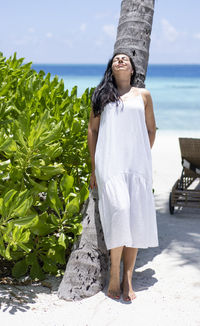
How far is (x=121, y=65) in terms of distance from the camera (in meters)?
3.65

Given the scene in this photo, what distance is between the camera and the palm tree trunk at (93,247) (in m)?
3.64

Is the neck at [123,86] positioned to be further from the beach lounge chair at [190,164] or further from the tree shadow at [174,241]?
the beach lounge chair at [190,164]

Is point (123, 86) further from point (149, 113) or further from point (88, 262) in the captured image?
point (88, 262)

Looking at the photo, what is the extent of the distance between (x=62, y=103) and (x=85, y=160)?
549 millimetres

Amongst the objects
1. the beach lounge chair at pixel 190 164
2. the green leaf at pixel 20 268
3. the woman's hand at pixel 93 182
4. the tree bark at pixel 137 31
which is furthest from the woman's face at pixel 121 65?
the beach lounge chair at pixel 190 164

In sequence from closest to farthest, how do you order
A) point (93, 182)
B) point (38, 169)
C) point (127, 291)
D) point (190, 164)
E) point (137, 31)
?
point (38, 169), point (127, 291), point (93, 182), point (137, 31), point (190, 164)

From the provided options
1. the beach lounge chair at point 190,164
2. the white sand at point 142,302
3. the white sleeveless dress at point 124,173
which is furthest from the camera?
the beach lounge chair at point 190,164

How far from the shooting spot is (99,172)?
3.60 meters

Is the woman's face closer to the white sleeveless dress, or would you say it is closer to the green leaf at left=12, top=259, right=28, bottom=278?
the white sleeveless dress

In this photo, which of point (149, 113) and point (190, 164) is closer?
point (149, 113)

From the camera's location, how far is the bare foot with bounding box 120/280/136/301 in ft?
11.7

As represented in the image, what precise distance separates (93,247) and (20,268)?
638mm

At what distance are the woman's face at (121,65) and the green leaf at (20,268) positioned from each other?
1.71m

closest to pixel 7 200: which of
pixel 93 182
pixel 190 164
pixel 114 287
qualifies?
pixel 93 182
